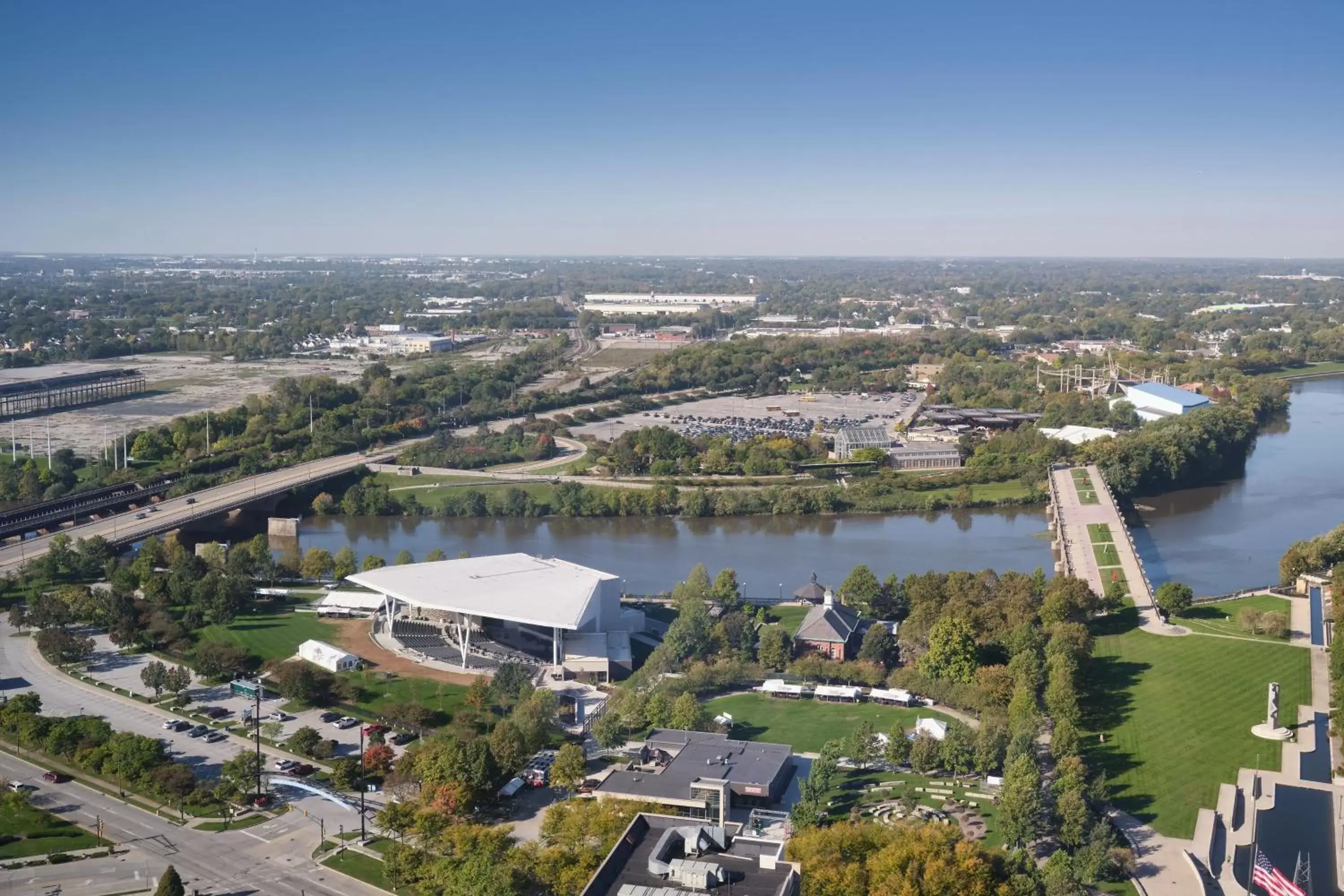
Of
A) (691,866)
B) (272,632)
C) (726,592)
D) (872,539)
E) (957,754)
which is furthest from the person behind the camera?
(872,539)

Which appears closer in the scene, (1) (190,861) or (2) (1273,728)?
(1) (190,861)

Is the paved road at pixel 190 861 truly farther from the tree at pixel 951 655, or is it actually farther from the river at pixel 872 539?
the river at pixel 872 539

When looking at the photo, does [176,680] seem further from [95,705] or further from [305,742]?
[305,742]

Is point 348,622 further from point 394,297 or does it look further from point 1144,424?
point 394,297

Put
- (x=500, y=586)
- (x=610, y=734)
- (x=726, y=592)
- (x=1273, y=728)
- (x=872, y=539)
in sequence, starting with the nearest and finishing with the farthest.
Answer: (x=610, y=734)
(x=1273, y=728)
(x=500, y=586)
(x=726, y=592)
(x=872, y=539)

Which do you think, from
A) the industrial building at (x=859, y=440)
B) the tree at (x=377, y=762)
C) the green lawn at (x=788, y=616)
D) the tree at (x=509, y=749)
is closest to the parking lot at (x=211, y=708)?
the tree at (x=377, y=762)

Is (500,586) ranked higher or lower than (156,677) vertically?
higher

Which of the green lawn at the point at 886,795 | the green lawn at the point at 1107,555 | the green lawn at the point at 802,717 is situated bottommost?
the green lawn at the point at 802,717

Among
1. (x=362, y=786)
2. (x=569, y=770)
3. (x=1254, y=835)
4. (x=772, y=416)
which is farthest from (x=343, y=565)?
(x=772, y=416)
